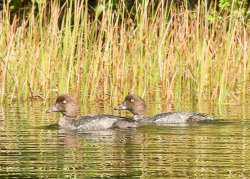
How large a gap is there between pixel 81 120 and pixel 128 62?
117 inches

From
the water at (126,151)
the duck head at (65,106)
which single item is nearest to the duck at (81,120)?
the duck head at (65,106)

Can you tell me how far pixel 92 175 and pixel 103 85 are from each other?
24.9ft

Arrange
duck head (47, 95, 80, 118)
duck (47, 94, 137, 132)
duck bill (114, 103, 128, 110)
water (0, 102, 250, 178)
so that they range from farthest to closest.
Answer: duck bill (114, 103, 128, 110) < duck head (47, 95, 80, 118) < duck (47, 94, 137, 132) < water (0, 102, 250, 178)

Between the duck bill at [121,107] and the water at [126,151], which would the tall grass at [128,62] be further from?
the water at [126,151]

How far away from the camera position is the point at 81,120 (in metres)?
→ 13.1

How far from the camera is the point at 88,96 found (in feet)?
51.7

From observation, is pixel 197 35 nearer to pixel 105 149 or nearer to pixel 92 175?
pixel 105 149

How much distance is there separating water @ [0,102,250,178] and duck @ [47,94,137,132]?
196mm

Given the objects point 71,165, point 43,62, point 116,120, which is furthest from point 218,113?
point 71,165

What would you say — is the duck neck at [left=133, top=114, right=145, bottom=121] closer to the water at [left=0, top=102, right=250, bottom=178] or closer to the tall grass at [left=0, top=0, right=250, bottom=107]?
the water at [left=0, top=102, right=250, bottom=178]

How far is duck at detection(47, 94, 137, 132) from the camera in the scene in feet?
41.6

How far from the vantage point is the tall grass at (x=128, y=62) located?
15.5 m

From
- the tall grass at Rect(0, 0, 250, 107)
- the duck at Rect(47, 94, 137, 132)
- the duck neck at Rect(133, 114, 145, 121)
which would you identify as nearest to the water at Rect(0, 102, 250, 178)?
the duck at Rect(47, 94, 137, 132)

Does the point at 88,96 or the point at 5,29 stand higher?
the point at 5,29
